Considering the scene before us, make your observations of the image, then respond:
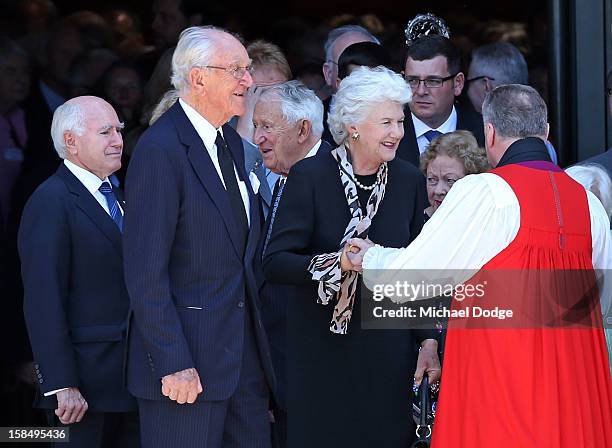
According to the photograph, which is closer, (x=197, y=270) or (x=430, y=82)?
(x=197, y=270)

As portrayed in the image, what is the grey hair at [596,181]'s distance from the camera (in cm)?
407

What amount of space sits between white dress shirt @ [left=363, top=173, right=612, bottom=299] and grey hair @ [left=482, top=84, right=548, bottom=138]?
22 centimetres

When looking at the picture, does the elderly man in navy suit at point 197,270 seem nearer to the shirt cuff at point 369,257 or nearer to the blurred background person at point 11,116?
the shirt cuff at point 369,257

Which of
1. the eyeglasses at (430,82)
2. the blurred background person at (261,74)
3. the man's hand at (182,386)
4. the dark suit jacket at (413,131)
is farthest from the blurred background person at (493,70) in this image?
the man's hand at (182,386)

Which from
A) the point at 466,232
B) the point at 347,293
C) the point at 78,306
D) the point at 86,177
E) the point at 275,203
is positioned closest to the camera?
the point at 466,232

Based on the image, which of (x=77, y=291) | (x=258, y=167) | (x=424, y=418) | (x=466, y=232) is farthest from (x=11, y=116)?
(x=466, y=232)

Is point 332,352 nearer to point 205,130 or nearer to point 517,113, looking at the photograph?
point 205,130

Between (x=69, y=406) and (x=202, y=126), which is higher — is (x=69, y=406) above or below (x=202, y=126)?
below

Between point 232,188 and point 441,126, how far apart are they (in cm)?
179

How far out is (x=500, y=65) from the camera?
19.0 ft

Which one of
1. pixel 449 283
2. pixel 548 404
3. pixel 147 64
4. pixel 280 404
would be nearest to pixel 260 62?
pixel 147 64

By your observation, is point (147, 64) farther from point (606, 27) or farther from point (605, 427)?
point (605, 427)

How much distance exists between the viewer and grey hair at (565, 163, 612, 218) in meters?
4.07

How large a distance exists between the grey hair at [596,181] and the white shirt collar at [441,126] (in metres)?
1.15
